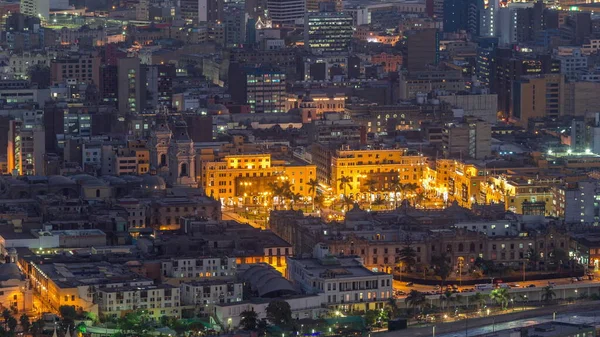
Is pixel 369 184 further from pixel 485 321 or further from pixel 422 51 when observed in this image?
pixel 422 51

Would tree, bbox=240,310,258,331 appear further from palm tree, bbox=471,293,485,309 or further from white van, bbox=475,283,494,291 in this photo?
white van, bbox=475,283,494,291

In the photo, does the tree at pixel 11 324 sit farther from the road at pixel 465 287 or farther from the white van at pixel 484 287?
the white van at pixel 484 287

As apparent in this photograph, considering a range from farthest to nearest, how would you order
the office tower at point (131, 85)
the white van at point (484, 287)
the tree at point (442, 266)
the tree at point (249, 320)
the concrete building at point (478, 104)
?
the concrete building at point (478, 104) → the office tower at point (131, 85) → the tree at point (442, 266) → the white van at point (484, 287) → the tree at point (249, 320)

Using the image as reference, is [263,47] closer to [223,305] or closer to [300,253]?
[300,253]

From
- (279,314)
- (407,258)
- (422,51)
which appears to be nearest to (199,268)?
(279,314)

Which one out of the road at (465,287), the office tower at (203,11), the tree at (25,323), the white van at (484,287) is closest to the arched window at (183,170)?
the road at (465,287)

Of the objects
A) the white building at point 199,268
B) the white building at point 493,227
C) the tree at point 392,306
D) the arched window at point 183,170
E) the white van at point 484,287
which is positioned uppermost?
the white building at point 199,268
